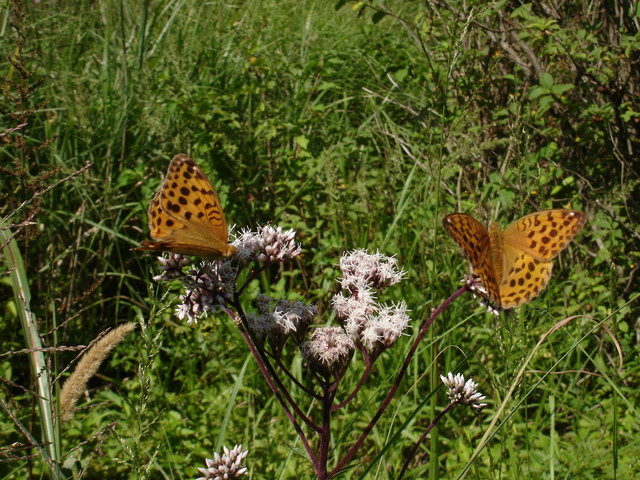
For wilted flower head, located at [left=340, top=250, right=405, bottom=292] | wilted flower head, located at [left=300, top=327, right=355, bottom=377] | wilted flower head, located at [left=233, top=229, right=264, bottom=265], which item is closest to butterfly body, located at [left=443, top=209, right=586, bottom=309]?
wilted flower head, located at [left=340, top=250, right=405, bottom=292]

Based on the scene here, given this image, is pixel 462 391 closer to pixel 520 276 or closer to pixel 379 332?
pixel 379 332

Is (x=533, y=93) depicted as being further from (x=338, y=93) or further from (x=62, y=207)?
(x=62, y=207)

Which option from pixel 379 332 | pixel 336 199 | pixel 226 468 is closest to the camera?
pixel 226 468

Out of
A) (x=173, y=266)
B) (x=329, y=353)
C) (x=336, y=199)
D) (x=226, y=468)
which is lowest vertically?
(x=336, y=199)

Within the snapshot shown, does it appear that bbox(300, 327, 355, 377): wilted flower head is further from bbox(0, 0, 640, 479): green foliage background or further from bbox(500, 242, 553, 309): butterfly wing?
bbox(0, 0, 640, 479): green foliage background

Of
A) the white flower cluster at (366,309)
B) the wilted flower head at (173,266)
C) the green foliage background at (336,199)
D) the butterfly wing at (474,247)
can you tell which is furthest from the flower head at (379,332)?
the green foliage background at (336,199)

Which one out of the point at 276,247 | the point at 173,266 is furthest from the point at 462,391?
the point at 173,266
